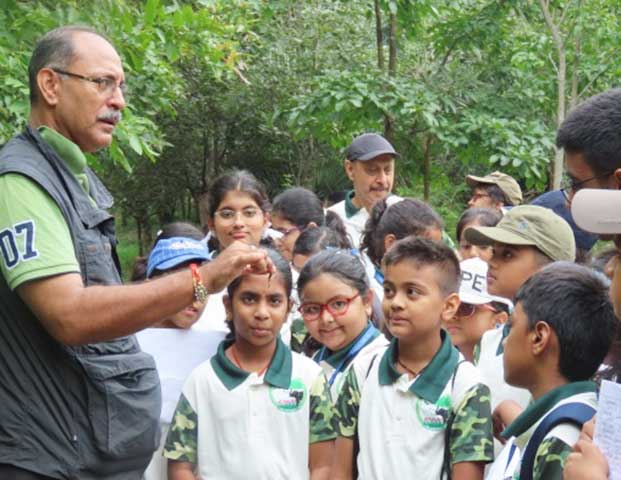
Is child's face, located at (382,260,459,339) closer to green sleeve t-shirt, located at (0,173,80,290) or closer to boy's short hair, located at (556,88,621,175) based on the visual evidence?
boy's short hair, located at (556,88,621,175)

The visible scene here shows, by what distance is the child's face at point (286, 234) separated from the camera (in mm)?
5348

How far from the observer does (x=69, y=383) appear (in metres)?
2.54

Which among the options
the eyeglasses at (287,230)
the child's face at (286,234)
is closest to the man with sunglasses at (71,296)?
the child's face at (286,234)

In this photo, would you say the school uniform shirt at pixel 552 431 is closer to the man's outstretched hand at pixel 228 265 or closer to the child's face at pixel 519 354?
the child's face at pixel 519 354

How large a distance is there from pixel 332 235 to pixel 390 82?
3.54m

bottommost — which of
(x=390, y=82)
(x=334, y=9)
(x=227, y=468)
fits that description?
(x=227, y=468)

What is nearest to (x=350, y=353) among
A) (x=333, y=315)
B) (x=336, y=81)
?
(x=333, y=315)

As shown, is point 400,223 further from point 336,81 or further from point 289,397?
point 336,81

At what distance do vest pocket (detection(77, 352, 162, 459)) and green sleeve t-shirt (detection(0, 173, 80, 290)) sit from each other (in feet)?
1.07

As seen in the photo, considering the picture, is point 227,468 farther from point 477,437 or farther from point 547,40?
point 547,40

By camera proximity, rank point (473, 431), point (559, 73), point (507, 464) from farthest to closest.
Result: point (559, 73)
point (473, 431)
point (507, 464)

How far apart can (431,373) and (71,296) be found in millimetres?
1308

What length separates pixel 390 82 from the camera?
26.2ft

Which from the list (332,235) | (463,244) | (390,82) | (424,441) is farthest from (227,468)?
(390,82)
